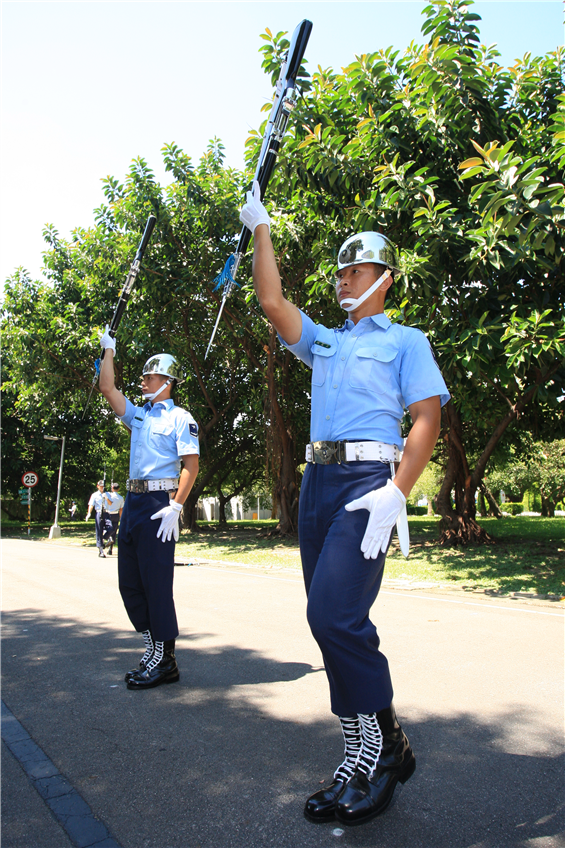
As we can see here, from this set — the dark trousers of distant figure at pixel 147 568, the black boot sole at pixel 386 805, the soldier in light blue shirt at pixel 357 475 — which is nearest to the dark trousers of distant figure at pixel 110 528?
the dark trousers of distant figure at pixel 147 568

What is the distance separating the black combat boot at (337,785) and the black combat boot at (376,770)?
0.03m

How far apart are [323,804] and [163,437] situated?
270 cm

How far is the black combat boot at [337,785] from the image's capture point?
2510mm

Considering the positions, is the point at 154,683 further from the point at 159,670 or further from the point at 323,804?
the point at 323,804

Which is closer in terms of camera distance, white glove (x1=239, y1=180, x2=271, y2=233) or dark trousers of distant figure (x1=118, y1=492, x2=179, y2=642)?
white glove (x1=239, y1=180, x2=271, y2=233)

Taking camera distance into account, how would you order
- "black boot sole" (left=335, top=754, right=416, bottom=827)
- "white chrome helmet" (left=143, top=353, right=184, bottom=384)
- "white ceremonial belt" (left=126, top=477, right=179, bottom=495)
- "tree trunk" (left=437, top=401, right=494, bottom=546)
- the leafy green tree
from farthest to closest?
"tree trunk" (left=437, top=401, right=494, bottom=546) < the leafy green tree < "white chrome helmet" (left=143, top=353, right=184, bottom=384) < "white ceremonial belt" (left=126, top=477, right=179, bottom=495) < "black boot sole" (left=335, top=754, right=416, bottom=827)

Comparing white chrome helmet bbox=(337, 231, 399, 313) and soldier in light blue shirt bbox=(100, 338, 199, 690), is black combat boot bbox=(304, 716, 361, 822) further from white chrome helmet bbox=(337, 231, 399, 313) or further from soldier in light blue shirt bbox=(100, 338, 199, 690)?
soldier in light blue shirt bbox=(100, 338, 199, 690)

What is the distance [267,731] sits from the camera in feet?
11.4

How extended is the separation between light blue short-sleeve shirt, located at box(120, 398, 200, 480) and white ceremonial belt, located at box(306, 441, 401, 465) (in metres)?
1.85

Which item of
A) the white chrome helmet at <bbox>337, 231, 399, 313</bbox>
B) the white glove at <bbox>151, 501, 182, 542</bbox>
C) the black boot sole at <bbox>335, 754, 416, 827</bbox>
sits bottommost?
the black boot sole at <bbox>335, 754, 416, 827</bbox>

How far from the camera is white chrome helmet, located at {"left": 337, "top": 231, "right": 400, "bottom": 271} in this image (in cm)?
291

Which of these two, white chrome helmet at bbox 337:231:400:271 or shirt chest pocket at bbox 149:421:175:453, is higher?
white chrome helmet at bbox 337:231:400:271

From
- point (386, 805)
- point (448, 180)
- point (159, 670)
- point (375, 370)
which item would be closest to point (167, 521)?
point (159, 670)

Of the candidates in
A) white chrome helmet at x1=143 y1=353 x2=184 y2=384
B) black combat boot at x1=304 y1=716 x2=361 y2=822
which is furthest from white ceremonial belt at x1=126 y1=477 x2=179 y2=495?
black combat boot at x1=304 y1=716 x2=361 y2=822
